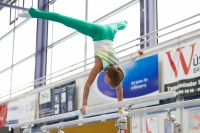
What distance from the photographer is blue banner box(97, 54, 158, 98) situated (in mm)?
7879

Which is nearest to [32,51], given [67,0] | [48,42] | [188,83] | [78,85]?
[48,42]

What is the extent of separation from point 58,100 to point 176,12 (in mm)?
4207

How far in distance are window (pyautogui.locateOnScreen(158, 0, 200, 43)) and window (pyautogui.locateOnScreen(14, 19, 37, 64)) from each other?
706 centimetres

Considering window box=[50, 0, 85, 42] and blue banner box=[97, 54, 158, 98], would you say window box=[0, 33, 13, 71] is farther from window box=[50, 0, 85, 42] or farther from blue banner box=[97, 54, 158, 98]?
blue banner box=[97, 54, 158, 98]

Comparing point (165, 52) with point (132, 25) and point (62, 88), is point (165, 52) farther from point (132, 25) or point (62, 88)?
point (62, 88)

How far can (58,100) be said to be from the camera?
11039 mm

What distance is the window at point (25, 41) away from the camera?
15.3m

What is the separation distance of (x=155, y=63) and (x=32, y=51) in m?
8.19

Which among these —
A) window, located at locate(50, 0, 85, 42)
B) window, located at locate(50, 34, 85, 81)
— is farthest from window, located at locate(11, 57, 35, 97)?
window, located at locate(50, 0, 85, 42)

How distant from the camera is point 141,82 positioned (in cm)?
816

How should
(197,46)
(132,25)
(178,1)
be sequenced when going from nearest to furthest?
1. (197,46)
2. (178,1)
3. (132,25)

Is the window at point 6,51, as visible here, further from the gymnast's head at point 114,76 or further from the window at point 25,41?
the gymnast's head at point 114,76

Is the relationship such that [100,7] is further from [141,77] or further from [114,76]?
[114,76]

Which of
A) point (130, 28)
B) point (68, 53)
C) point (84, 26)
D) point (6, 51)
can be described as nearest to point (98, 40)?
point (84, 26)
